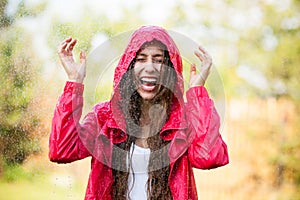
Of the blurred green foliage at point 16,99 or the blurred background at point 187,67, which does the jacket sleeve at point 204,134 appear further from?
the blurred green foliage at point 16,99

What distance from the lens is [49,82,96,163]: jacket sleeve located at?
148 cm

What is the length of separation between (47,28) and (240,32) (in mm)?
1269

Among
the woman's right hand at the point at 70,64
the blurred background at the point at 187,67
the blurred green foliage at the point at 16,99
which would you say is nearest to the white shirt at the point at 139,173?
the woman's right hand at the point at 70,64

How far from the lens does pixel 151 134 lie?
5.17 feet

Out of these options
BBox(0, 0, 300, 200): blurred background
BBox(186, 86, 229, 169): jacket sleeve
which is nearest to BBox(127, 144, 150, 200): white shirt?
BBox(186, 86, 229, 169): jacket sleeve

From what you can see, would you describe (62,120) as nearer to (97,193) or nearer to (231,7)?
(97,193)

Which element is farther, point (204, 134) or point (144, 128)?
point (144, 128)

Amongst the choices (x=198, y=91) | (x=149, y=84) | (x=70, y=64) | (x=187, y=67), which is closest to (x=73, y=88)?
(x=70, y=64)

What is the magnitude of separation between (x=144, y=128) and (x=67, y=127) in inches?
8.6

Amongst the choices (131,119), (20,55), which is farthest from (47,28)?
(131,119)

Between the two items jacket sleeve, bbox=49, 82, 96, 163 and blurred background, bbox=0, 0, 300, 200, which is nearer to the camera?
jacket sleeve, bbox=49, 82, 96, 163

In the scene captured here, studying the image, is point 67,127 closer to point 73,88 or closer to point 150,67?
point 73,88

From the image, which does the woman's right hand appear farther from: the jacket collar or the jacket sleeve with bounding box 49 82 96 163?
the jacket collar

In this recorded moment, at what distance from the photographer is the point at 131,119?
159 cm
